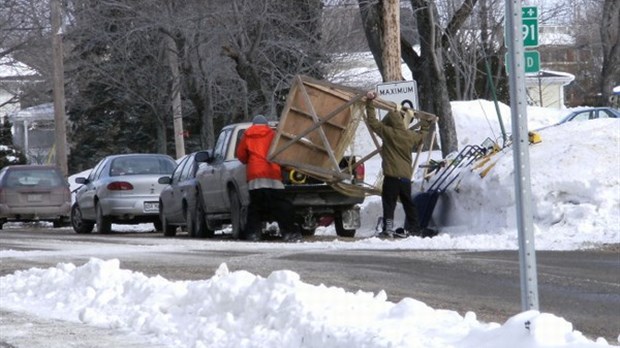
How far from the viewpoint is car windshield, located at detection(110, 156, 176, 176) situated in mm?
26344

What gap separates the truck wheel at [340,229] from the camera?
66.4 ft

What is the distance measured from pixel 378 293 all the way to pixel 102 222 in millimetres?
16465

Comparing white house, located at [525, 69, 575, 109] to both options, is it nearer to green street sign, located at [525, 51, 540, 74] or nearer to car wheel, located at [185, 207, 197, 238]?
car wheel, located at [185, 207, 197, 238]

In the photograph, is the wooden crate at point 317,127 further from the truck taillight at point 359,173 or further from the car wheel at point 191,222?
the car wheel at point 191,222

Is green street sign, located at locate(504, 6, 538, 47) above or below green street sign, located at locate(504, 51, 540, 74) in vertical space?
above

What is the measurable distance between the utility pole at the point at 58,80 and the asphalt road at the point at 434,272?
66.6ft

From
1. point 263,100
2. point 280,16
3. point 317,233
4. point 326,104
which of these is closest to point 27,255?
point 326,104

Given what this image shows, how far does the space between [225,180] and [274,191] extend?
171 centimetres

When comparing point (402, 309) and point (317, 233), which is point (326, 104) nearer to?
point (317, 233)

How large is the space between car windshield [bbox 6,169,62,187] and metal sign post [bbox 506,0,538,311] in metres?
26.4

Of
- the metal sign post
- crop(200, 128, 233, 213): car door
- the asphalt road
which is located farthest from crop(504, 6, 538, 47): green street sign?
crop(200, 128, 233, 213): car door

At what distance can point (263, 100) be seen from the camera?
123 ft

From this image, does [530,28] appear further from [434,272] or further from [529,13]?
[434,272]

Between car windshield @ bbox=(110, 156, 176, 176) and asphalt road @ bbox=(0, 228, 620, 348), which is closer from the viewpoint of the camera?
asphalt road @ bbox=(0, 228, 620, 348)
